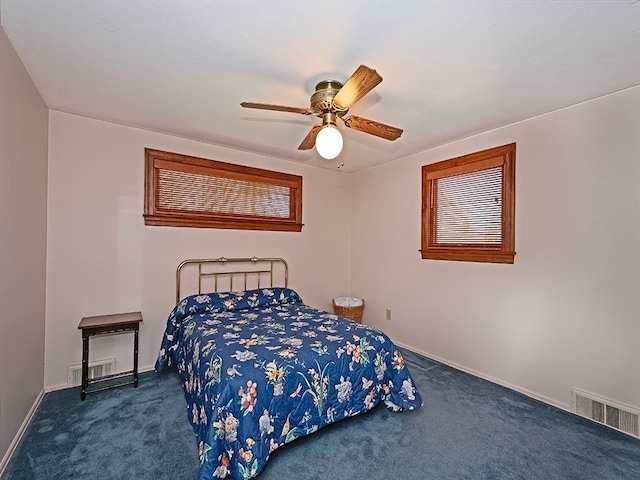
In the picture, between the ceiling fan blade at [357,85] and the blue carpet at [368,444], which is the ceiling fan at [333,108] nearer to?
the ceiling fan blade at [357,85]

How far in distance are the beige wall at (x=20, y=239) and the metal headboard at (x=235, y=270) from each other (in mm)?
1206

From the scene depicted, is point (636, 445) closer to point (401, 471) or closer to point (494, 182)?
point (401, 471)

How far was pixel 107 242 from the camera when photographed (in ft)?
10.00

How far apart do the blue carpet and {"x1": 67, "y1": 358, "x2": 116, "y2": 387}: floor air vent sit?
0.43 feet

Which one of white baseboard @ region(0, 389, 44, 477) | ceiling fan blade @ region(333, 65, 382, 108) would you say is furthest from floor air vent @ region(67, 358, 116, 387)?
ceiling fan blade @ region(333, 65, 382, 108)

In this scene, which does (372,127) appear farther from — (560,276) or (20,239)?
(20,239)

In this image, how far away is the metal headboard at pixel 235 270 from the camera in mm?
3557

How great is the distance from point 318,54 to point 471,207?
2.30 metres

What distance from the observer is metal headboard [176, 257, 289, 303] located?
140 inches

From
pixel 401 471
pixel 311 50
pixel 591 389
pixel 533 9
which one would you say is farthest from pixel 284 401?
pixel 533 9

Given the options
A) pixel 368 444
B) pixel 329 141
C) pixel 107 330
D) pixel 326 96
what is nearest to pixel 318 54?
pixel 326 96

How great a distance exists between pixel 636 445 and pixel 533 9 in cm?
285

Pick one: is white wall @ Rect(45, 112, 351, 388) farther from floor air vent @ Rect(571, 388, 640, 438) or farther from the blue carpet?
floor air vent @ Rect(571, 388, 640, 438)

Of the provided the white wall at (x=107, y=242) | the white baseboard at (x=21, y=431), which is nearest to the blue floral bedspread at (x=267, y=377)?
the white wall at (x=107, y=242)
